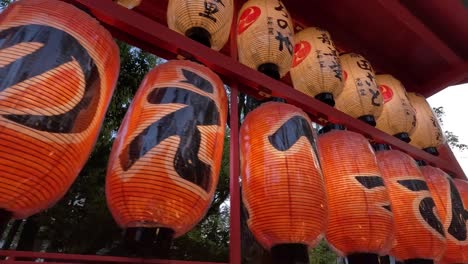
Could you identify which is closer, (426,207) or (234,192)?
(234,192)

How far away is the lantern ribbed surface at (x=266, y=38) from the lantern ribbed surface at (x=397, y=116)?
3.89ft

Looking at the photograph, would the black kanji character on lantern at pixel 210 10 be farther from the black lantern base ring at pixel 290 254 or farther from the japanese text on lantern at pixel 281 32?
the black lantern base ring at pixel 290 254

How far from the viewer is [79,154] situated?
1086mm

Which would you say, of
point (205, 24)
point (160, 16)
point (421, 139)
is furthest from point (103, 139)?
point (421, 139)

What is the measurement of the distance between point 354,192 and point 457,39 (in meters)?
2.87

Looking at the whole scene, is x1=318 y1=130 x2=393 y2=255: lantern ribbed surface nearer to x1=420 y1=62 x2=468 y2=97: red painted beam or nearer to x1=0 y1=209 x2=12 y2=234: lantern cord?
x1=0 y1=209 x2=12 y2=234: lantern cord

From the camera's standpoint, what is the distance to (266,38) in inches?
82.5

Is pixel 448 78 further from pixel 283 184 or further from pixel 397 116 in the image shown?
pixel 283 184

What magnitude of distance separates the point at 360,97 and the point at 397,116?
1.62 ft

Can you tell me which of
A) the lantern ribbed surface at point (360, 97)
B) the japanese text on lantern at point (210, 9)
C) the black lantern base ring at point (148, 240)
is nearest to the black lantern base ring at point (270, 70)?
the japanese text on lantern at point (210, 9)

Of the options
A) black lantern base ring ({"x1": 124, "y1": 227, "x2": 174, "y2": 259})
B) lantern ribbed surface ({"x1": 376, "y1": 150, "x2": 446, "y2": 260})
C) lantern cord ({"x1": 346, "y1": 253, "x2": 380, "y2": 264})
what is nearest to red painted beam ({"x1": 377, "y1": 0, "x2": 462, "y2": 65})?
lantern ribbed surface ({"x1": 376, "y1": 150, "x2": 446, "y2": 260})

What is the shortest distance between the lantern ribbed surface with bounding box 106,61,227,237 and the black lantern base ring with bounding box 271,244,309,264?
45 centimetres

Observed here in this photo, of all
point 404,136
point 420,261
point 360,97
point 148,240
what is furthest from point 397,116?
point 148,240

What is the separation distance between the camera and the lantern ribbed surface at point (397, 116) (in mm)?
2773
